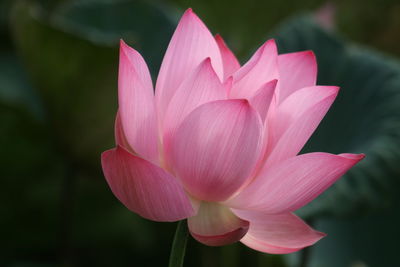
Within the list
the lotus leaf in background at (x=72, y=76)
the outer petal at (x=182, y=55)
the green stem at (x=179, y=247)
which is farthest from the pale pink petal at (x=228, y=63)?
the lotus leaf in background at (x=72, y=76)

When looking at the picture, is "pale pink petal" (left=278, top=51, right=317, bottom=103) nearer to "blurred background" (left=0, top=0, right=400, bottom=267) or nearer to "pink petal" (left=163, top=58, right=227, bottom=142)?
"pink petal" (left=163, top=58, right=227, bottom=142)

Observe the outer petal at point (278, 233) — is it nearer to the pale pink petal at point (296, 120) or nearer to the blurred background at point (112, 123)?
the pale pink petal at point (296, 120)

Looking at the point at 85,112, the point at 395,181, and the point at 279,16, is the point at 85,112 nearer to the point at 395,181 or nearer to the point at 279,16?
the point at 395,181

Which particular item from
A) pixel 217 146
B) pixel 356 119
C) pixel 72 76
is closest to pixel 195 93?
pixel 217 146

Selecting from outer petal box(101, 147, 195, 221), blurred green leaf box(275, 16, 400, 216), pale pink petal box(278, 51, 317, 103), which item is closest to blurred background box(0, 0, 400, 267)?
blurred green leaf box(275, 16, 400, 216)

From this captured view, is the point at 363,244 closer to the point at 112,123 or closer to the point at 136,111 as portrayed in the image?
the point at 112,123
